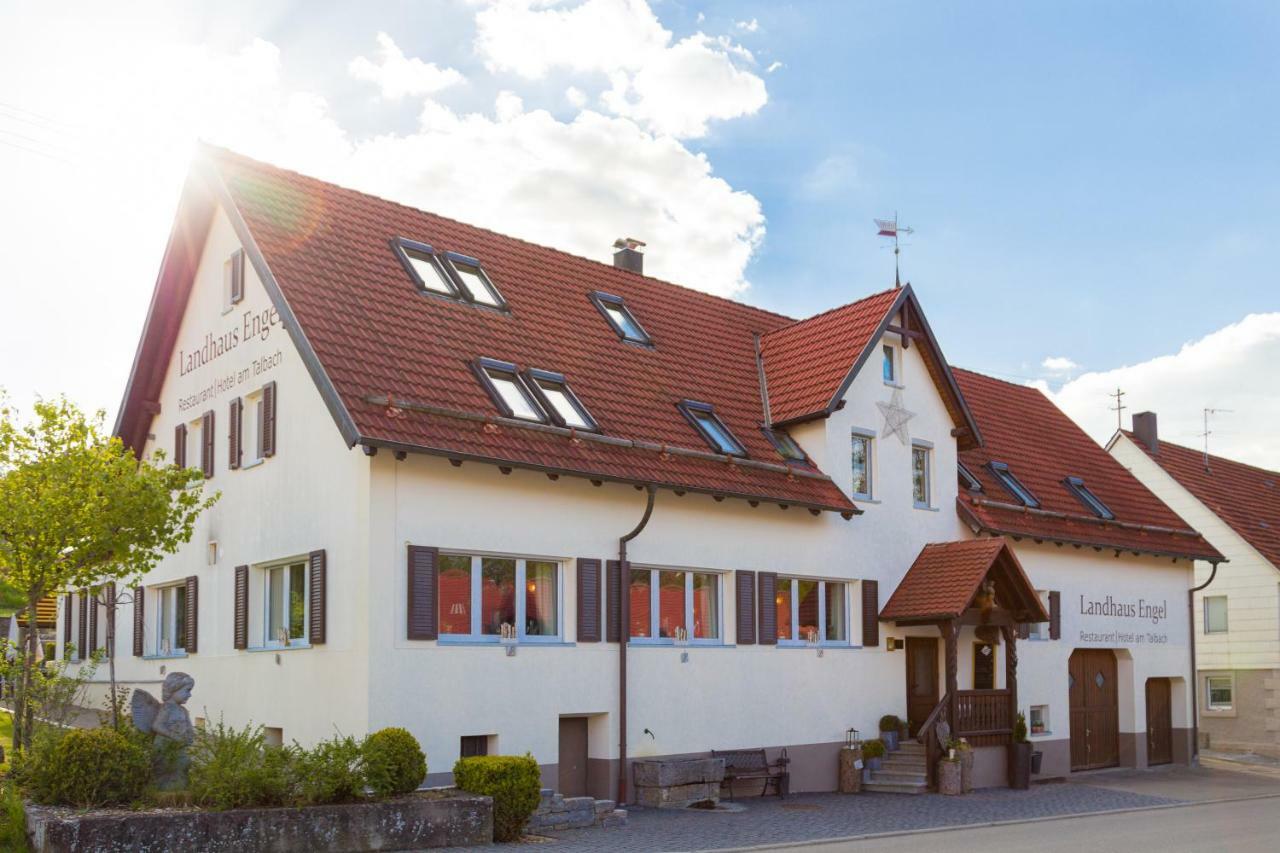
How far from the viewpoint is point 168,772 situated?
1516cm

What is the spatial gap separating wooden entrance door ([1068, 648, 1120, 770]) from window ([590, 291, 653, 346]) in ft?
39.4

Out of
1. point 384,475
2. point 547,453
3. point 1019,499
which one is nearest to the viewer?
point 384,475

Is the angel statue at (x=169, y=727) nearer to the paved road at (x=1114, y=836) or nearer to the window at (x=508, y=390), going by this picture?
the window at (x=508, y=390)

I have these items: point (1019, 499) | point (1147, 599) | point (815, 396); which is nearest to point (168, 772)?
point (815, 396)

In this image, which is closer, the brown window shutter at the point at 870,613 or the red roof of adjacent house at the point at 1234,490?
the brown window shutter at the point at 870,613

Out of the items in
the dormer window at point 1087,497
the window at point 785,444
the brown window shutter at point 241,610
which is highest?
the window at point 785,444

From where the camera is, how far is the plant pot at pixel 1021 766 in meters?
24.9

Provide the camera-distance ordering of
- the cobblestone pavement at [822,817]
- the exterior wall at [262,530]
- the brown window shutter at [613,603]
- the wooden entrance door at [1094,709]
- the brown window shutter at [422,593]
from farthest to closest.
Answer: the wooden entrance door at [1094,709]
the brown window shutter at [613,603]
the exterior wall at [262,530]
the brown window shutter at [422,593]
the cobblestone pavement at [822,817]

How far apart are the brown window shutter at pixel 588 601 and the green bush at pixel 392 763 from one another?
13.8 feet

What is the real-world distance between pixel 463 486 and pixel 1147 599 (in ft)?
61.6

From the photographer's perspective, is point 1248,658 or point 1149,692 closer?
point 1149,692

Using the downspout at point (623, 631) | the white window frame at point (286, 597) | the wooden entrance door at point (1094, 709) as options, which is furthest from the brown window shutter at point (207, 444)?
the wooden entrance door at point (1094, 709)

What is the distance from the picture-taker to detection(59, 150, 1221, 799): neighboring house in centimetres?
1817

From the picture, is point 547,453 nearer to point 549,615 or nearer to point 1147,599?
point 549,615
